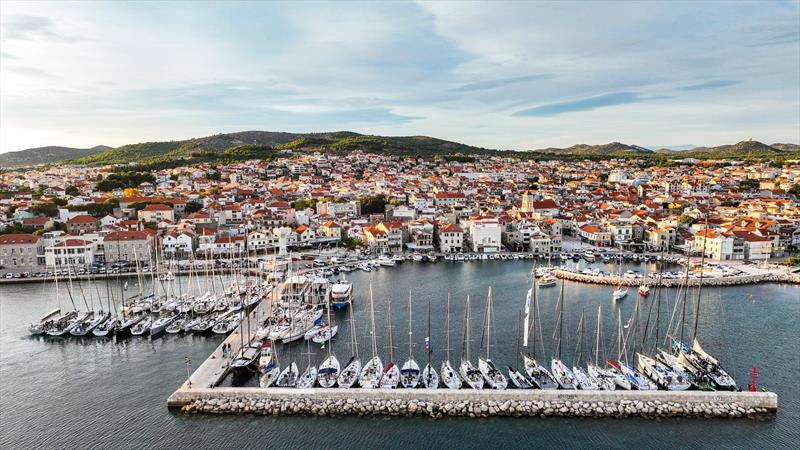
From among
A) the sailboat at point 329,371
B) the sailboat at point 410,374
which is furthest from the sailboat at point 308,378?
the sailboat at point 410,374

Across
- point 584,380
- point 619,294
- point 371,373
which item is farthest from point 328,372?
point 619,294

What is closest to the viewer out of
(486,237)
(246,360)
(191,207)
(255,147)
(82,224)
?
(246,360)


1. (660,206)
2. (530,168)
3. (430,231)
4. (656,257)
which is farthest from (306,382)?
(530,168)

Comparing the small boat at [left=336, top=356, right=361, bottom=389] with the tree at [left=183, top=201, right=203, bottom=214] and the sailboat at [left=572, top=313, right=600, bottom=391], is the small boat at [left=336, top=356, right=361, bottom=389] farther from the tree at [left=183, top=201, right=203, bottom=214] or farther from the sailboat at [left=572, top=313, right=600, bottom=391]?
the tree at [left=183, top=201, right=203, bottom=214]

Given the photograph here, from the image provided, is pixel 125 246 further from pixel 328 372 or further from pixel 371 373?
pixel 371 373

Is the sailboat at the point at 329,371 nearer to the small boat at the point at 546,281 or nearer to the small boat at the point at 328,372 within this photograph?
the small boat at the point at 328,372

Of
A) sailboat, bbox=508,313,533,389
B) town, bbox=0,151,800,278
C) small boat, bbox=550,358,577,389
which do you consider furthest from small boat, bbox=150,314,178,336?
small boat, bbox=550,358,577,389
